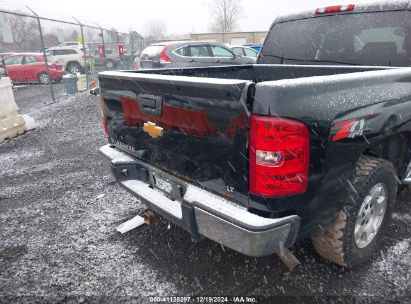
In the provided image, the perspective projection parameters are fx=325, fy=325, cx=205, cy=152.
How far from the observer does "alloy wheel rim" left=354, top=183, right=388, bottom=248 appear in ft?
8.30

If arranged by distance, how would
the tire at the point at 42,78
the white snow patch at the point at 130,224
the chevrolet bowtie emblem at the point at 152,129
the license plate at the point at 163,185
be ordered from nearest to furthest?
the chevrolet bowtie emblem at the point at 152,129
the license plate at the point at 163,185
the white snow patch at the point at 130,224
the tire at the point at 42,78

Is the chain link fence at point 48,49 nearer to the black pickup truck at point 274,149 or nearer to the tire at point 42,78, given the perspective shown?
the tire at point 42,78

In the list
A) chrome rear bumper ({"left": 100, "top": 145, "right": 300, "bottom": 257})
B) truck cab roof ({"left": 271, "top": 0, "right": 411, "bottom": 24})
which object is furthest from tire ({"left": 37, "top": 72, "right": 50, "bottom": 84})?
chrome rear bumper ({"left": 100, "top": 145, "right": 300, "bottom": 257})

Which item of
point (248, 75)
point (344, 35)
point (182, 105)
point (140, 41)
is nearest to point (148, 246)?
point (182, 105)

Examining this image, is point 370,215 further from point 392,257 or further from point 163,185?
point 163,185

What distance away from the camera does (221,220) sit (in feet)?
6.48

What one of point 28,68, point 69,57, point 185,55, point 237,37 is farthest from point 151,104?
point 237,37

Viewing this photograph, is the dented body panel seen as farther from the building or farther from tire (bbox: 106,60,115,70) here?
the building

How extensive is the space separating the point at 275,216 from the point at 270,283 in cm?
92

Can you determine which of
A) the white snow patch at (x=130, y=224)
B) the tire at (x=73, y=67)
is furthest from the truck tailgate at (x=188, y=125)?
the tire at (x=73, y=67)

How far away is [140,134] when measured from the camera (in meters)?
2.76

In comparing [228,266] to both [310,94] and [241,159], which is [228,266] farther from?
[310,94]

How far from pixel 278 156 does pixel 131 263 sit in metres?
1.78

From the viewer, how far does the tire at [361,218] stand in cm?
232
